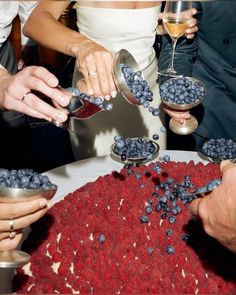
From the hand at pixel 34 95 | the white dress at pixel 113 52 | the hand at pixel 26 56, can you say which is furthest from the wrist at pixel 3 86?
the hand at pixel 26 56

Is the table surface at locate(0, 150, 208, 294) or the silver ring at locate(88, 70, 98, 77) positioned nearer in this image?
the silver ring at locate(88, 70, 98, 77)

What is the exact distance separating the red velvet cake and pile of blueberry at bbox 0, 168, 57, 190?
1.06 feet

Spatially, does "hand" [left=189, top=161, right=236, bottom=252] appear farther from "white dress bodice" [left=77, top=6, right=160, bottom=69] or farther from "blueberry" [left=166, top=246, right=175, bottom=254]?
"white dress bodice" [left=77, top=6, right=160, bottom=69]

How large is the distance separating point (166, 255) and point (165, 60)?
99 centimetres

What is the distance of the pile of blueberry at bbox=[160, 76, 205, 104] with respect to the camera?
157 centimetres

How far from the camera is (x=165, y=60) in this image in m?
2.02

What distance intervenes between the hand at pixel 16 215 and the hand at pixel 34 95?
0.88 ft

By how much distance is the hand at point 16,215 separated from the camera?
955 millimetres

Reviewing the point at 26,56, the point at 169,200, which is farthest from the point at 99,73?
the point at 26,56

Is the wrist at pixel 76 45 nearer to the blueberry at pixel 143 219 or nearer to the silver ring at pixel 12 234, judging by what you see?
the blueberry at pixel 143 219

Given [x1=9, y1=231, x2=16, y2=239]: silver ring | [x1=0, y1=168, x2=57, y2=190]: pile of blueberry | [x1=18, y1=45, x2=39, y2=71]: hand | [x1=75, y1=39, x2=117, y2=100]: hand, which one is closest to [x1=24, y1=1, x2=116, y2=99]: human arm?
[x1=75, y1=39, x2=117, y2=100]: hand

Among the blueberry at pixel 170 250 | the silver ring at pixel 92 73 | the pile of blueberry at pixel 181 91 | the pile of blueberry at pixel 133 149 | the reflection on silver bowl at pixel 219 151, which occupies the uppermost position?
the silver ring at pixel 92 73

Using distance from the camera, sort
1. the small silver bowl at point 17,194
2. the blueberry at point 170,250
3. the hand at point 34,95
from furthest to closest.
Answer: the blueberry at point 170,250
the hand at point 34,95
the small silver bowl at point 17,194

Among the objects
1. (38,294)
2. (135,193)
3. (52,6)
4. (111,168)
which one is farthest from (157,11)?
(38,294)
